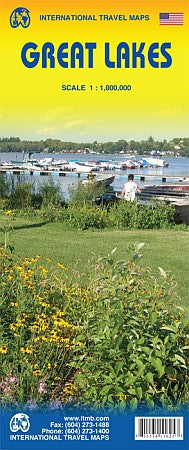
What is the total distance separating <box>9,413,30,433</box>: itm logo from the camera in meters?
2.98

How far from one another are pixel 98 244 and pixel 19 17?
6.21 metres

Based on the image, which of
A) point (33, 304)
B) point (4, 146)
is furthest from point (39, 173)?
point (33, 304)

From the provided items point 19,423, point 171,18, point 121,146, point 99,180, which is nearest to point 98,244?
point 121,146

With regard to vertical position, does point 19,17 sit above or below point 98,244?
above

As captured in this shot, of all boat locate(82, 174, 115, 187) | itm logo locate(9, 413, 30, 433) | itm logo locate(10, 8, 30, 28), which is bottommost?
itm logo locate(9, 413, 30, 433)

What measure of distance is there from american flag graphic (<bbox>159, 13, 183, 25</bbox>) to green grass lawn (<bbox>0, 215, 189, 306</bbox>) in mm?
3514

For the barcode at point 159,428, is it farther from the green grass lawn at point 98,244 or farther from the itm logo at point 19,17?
the green grass lawn at point 98,244

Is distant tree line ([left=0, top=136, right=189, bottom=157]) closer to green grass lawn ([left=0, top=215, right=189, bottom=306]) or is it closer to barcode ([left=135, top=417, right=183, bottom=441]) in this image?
green grass lawn ([left=0, top=215, right=189, bottom=306])

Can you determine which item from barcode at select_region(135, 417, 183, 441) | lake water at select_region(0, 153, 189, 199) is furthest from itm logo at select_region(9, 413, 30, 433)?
lake water at select_region(0, 153, 189, 199)

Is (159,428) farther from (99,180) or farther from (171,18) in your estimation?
(99,180)

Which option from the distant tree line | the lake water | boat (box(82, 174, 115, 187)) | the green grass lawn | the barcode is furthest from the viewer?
the lake water

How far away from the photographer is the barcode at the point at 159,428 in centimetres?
288

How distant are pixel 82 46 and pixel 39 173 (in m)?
18.3

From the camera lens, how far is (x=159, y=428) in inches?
114
